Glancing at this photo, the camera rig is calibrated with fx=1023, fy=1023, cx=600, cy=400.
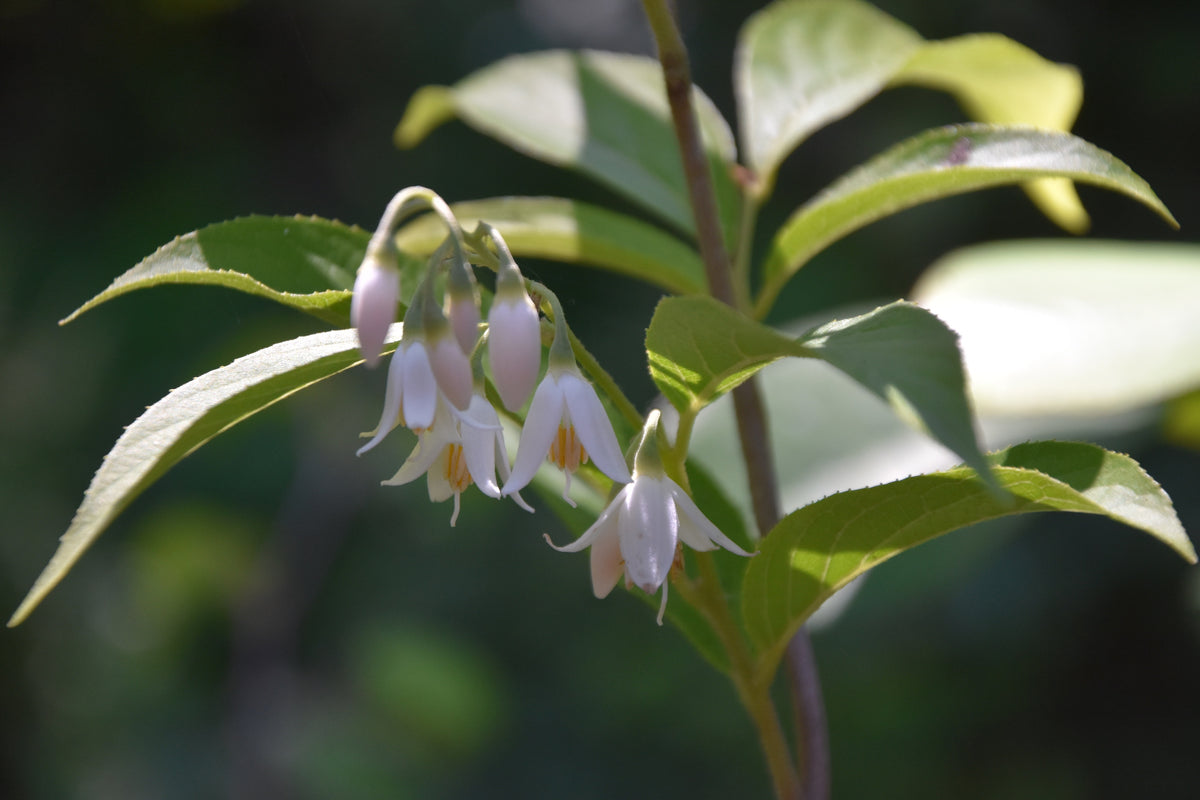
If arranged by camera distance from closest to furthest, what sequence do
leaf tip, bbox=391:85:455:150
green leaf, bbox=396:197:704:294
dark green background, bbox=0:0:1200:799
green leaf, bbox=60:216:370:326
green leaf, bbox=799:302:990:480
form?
1. green leaf, bbox=799:302:990:480
2. green leaf, bbox=60:216:370:326
3. green leaf, bbox=396:197:704:294
4. leaf tip, bbox=391:85:455:150
5. dark green background, bbox=0:0:1200:799

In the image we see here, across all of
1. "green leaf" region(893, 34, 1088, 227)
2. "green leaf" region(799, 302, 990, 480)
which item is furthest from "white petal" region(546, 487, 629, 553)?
"green leaf" region(893, 34, 1088, 227)

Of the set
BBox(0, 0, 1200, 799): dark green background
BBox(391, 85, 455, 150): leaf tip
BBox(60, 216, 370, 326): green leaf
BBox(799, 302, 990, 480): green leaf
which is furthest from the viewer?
BBox(0, 0, 1200, 799): dark green background

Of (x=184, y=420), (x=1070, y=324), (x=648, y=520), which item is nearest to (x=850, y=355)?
(x=648, y=520)

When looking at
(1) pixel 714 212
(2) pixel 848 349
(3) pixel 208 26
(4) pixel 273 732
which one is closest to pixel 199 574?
(4) pixel 273 732

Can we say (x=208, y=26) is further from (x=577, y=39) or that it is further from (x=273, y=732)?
(x=273, y=732)

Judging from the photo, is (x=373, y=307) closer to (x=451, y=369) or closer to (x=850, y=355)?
(x=451, y=369)

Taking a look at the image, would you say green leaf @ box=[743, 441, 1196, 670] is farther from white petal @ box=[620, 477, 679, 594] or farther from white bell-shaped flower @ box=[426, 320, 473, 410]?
white bell-shaped flower @ box=[426, 320, 473, 410]

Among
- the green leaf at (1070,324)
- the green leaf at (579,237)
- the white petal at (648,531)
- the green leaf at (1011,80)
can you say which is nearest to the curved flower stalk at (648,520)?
the white petal at (648,531)
